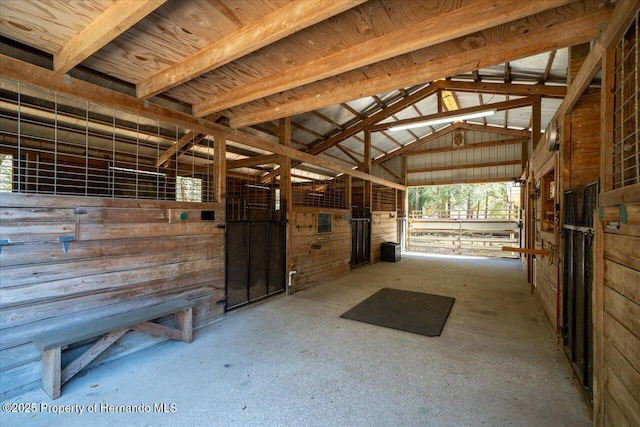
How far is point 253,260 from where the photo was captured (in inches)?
152

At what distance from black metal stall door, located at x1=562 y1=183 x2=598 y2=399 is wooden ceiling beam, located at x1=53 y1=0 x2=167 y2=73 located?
2898mm

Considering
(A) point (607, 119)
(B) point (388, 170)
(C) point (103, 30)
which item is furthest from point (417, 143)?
(C) point (103, 30)

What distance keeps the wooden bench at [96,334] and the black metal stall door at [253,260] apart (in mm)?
814

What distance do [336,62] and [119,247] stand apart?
2.38 m

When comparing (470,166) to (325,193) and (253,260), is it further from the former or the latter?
(253,260)

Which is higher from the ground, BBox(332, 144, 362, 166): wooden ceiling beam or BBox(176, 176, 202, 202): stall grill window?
BBox(332, 144, 362, 166): wooden ceiling beam

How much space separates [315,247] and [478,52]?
12.3ft

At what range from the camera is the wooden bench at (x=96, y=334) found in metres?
1.87

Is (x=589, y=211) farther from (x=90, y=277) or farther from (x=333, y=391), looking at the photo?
(x=90, y=277)

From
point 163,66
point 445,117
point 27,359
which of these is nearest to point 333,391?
point 27,359

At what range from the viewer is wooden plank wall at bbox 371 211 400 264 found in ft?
24.6

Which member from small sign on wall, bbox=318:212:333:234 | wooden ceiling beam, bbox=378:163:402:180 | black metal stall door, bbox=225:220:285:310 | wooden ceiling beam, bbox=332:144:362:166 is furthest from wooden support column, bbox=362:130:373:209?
black metal stall door, bbox=225:220:285:310

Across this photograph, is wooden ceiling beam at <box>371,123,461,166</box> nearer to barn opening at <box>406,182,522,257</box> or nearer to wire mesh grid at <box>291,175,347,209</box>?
barn opening at <box>406,182,522,257</box>

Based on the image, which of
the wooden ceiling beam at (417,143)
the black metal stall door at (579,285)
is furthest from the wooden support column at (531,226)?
the wooden ceiling beam at (417,143)
